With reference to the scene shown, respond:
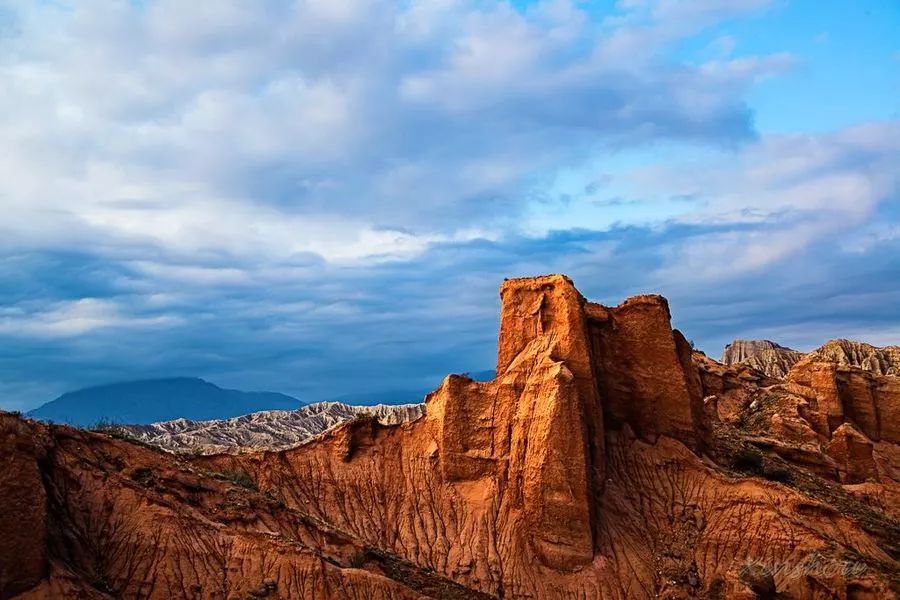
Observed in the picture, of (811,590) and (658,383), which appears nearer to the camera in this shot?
(811,590)

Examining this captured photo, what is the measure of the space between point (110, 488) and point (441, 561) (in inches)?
680

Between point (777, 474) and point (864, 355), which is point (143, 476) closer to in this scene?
point (777, 474)

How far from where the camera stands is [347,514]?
4225 centimetres

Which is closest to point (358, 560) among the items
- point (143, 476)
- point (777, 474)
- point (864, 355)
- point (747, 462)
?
point (143, 476)

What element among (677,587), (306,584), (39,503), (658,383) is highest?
(658,383)

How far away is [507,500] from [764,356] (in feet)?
242

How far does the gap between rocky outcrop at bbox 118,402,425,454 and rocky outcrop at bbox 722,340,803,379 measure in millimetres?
42087

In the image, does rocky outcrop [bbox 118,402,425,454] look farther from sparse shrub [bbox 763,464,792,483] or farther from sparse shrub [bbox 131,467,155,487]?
sparse shrub [bbox 131,467,155,487]

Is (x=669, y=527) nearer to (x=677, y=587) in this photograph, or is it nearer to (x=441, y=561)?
(x=677, y=587)

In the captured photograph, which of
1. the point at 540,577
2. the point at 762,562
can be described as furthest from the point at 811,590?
the point at 540,577

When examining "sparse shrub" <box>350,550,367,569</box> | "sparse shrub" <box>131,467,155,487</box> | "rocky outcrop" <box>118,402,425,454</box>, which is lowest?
"sparse shrub" <box>350,550,367,569</box>

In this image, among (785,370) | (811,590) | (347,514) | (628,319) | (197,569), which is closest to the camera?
(197,569)

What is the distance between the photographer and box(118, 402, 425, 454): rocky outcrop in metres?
89.4

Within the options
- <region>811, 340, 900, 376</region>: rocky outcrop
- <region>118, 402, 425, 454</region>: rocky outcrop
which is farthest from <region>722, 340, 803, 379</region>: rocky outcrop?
<region>118, 402, 425, 454</region>: rocky outcrop
